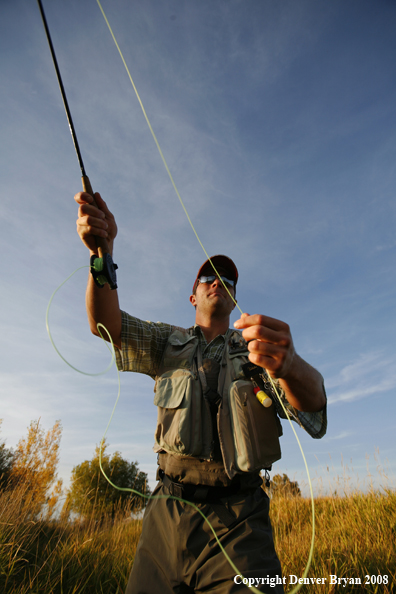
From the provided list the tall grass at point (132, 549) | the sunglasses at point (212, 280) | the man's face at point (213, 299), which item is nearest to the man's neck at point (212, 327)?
the man's face at point (213, 299)

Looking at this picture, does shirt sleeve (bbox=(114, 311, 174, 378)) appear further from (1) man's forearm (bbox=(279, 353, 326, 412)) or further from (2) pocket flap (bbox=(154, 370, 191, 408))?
(1) man's forearm (bbox=(279, 353, 326, 412))

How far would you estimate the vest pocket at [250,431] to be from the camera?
2.40 meters

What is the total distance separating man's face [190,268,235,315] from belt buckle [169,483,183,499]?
5.60 feet

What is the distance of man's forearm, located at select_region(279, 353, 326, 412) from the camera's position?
6.61 ft

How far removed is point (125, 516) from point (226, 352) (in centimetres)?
530

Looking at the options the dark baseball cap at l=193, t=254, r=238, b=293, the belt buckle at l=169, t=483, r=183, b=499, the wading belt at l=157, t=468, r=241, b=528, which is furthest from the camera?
the dark baseball cap at l=193, t=254, r=238, b=293

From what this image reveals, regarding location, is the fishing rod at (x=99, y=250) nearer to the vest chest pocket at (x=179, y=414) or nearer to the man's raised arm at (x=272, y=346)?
the vest chest pocket at (x=179, y=414)

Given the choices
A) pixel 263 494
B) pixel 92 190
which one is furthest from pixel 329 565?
pixel 92 190

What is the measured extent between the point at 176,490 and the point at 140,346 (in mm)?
1201

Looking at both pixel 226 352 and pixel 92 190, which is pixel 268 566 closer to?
pixel 226 352

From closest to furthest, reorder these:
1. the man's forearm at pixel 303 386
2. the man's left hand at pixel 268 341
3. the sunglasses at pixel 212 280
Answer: the man's left hand at pixel 268 341
the man's forearm at pixel 303 386
the sunglasses at pixel 212 280

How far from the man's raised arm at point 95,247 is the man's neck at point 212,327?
101cm

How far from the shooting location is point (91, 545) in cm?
457

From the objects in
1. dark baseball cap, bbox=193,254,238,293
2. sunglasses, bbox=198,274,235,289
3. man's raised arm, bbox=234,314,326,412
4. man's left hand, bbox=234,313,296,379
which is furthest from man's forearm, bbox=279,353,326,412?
dark baseball cap, bbox=193,254,238,293
